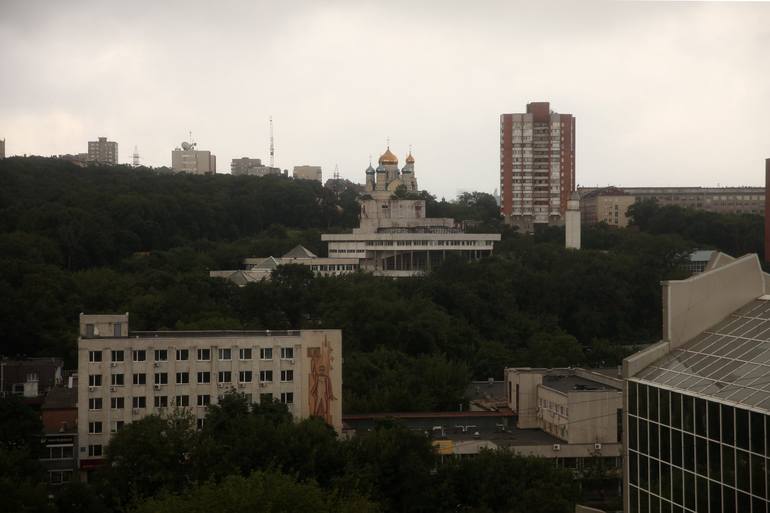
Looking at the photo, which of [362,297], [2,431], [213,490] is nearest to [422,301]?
[362,297]

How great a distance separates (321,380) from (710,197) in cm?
10614

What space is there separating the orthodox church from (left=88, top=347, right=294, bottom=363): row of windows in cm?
5704

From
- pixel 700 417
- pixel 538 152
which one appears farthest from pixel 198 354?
pixel 538 152

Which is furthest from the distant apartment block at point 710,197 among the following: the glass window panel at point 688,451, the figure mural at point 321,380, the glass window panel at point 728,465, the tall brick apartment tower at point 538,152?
the glass window panel at point 728,465

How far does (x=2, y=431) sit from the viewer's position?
1204 inches

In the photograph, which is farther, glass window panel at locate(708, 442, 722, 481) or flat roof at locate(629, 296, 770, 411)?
flat roof at locate(629, 296, 770, 411)

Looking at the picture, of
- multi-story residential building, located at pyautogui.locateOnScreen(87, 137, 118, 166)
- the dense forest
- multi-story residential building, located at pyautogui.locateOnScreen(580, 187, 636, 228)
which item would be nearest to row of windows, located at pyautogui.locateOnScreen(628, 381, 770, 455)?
the dense forest

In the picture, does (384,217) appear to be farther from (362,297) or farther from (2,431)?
(2,431)

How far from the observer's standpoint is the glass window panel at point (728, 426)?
1614cm

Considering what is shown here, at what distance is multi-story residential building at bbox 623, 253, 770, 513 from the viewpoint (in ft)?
52.5

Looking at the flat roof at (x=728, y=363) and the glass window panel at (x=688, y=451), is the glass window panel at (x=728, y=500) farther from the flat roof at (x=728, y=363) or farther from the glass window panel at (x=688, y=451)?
the flat roof at (x=728, y=363)

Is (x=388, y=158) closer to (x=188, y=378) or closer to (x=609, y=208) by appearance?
(x=609, y=208)

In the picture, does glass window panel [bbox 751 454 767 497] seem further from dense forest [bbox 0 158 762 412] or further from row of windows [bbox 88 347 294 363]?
dense forest [bbox 0 158 762 412]

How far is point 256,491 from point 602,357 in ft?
103
